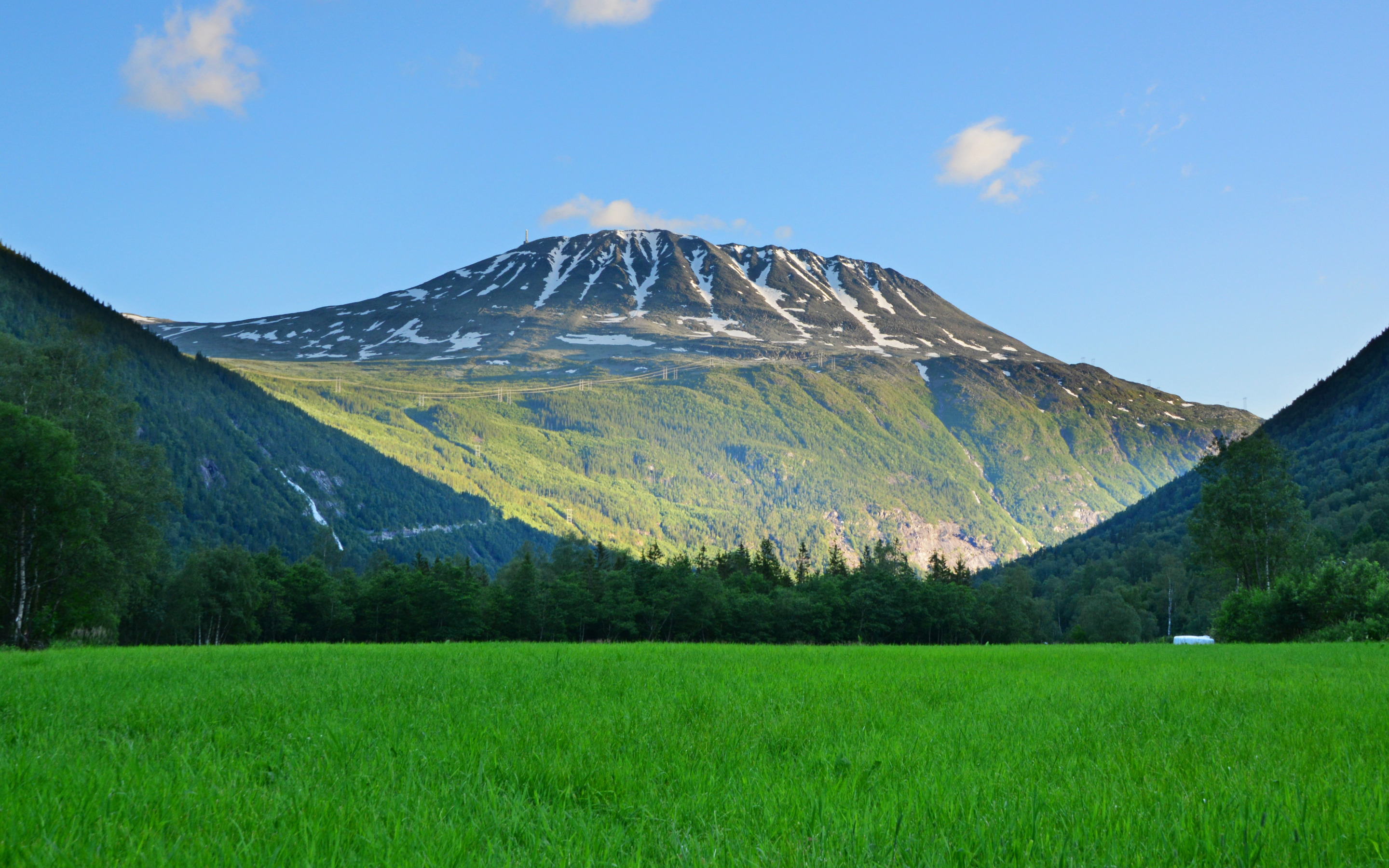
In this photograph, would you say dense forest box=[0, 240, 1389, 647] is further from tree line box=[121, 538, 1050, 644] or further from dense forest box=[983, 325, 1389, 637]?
dense forest box=[983, 325, 1389, 637]

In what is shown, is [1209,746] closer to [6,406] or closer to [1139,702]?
[1139,702]

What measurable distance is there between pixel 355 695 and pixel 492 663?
458 centimetres

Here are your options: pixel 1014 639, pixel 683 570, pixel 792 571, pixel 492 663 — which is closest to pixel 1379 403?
pixel 1014 639

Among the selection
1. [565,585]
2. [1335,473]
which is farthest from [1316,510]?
[565,585]

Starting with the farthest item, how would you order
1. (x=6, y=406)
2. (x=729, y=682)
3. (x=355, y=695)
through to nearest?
(x=6, y=406) < (x=729, y=682) < (x=355, y=695)

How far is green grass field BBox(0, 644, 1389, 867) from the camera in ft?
12.0

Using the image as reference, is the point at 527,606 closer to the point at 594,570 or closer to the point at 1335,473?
the point at 594,570

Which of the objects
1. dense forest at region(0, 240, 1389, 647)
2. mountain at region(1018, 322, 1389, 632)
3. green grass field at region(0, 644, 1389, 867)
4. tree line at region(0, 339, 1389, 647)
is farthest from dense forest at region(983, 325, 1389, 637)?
green grass field at region(0, 644, 1389, 867)

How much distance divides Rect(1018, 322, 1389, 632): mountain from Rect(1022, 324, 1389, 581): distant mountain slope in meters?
0.24

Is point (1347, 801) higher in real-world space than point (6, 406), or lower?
lower

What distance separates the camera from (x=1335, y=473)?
417ft

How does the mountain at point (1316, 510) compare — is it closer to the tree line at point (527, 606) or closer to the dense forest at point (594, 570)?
the dense forest at point (594, 570)

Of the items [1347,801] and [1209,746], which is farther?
[1209,746]

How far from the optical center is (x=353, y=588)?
279 ft
